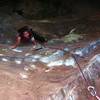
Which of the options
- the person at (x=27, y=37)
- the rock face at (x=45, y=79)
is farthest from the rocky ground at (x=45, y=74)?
the person at (x=27, y=37)

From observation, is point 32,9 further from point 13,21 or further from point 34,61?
point 34,61

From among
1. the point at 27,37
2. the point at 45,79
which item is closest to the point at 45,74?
the point at 45,79

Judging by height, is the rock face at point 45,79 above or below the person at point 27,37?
above

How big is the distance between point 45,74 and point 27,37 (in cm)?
140

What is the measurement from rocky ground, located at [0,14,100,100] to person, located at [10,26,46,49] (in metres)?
0.17

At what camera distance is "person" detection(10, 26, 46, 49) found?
547 centimetres

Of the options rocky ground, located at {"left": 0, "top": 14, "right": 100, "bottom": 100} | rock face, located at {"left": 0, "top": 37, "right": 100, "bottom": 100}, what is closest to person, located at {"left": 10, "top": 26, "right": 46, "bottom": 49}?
rocky ground, located at {"left": 0, "top": 14, "right": 100, "bottom": 100}

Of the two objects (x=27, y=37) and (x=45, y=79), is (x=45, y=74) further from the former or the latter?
(x=27, y=37)

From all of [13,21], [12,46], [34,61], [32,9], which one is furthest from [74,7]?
[34,61]

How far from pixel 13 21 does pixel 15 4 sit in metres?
1.01

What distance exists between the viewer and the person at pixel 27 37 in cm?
547

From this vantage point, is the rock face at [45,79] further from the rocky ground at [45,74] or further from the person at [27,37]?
the person at [27,37]

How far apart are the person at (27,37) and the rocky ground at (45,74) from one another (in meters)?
0.17

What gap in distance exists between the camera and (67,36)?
591cm
